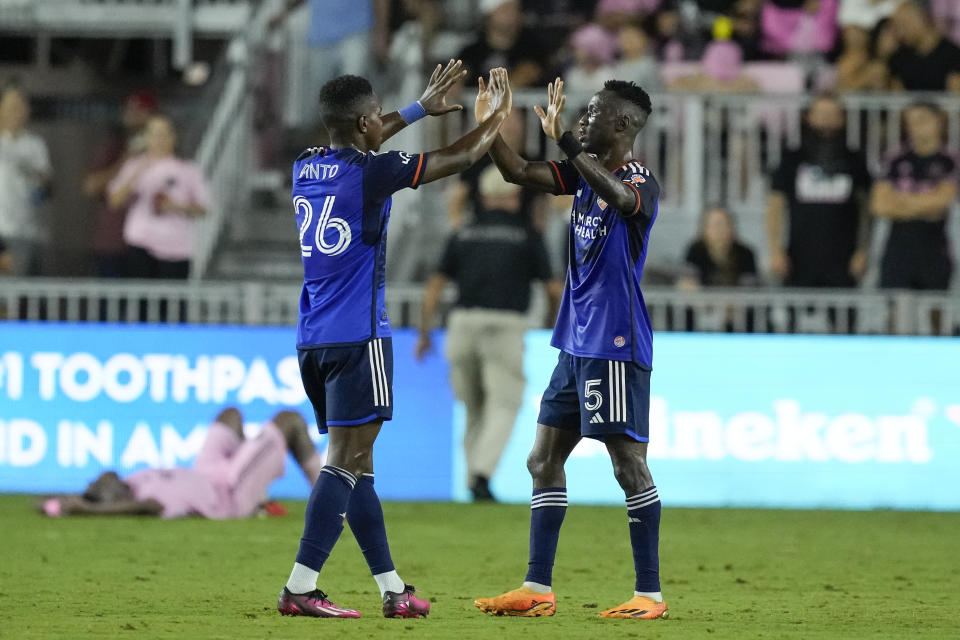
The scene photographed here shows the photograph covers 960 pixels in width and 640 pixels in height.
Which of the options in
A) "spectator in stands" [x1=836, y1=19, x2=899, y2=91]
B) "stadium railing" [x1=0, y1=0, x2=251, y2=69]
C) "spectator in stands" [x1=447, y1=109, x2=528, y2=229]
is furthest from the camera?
"stadium railing" [x1=0, y1=0, x2=251, y2=69]

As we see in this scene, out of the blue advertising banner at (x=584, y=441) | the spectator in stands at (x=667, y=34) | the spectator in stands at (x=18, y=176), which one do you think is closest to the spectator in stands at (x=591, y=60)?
the spectator in stands at (x=667, y=34)

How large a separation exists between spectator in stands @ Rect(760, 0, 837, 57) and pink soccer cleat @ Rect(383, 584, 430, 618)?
1078 centimetres

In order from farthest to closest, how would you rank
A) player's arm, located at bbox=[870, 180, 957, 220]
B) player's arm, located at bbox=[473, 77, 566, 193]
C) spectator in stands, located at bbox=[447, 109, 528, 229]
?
player's arm, located at bbox=[870, 180, 957, 220] → spectator in stands, located at bbox=[447, 109, 528, 229] → player's arm, located at bbox=[473, 77, 566, 193]

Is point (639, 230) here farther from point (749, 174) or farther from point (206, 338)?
point (749, 174)

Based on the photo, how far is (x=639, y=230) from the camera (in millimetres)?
7402

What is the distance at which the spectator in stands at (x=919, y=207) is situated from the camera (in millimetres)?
13984

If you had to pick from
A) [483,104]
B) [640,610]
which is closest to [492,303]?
[483,104]

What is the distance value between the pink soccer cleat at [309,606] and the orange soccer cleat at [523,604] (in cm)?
62

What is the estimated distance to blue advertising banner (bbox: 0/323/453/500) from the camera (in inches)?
533

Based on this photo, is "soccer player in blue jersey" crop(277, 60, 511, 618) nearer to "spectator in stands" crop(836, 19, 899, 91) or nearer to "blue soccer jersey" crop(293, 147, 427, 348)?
"blue soccer jersey" crop(293, 147, 427, 348)

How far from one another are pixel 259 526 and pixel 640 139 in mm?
6401

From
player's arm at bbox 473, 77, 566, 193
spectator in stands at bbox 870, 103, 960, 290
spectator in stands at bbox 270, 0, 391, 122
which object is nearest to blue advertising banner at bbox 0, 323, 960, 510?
spectator in stands at bbox 870, 103, 960, 290

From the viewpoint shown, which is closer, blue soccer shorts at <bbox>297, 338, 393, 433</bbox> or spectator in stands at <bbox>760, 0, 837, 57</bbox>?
blue soccer shorts at <bbox>297, 338, 393, 433</bbox>

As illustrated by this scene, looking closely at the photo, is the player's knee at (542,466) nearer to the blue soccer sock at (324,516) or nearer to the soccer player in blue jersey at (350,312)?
the soccer player in blue jersey at (350,312)
